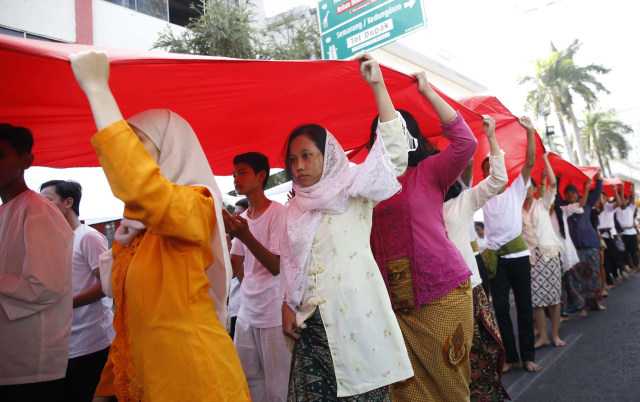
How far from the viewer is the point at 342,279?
216 cm

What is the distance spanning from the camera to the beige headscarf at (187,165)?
1.76 m

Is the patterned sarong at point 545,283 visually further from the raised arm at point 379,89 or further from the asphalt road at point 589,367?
Result: the raised arm at point 379,89

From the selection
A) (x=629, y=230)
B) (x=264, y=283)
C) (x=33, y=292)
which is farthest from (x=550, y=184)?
(x=629, y=230)

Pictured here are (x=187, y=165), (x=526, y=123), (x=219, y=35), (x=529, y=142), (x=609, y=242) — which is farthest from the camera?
(x=609, y=242)

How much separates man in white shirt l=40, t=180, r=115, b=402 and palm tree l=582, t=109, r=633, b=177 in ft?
157

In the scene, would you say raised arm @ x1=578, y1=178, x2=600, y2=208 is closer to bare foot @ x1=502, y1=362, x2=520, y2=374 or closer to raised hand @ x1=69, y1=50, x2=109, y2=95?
bare foot @ x1=502, y1=362, x2=520, y2=374

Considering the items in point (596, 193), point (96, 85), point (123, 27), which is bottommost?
point (596, 193)

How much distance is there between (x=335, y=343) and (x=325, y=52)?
601 cm

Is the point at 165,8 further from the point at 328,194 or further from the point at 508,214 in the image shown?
the point at 328,194

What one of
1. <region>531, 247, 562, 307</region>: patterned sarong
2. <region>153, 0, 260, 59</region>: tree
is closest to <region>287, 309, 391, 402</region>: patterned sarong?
<region>531, 247, 562, 307</region>: patterned sarong

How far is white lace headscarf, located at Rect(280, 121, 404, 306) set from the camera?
2.17 metres

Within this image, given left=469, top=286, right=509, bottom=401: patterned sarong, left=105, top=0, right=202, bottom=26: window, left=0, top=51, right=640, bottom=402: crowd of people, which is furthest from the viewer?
left=105, top=0, right=202, bottom=26: window

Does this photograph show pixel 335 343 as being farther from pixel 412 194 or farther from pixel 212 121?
pixel 212 121

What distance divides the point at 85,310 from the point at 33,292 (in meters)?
1.07
